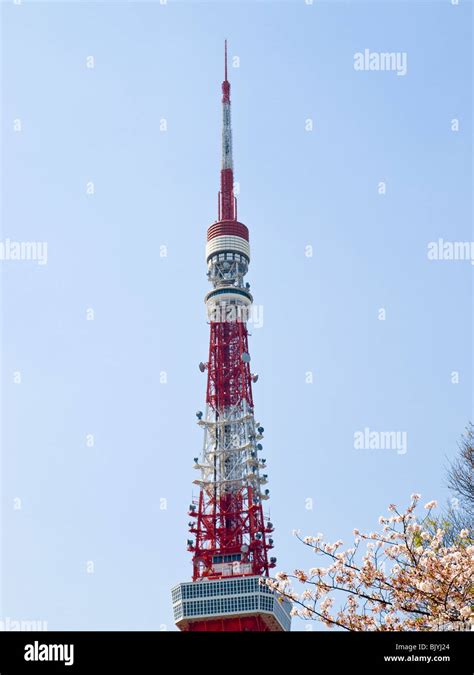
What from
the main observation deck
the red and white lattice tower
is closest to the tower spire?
the red and white lattice tower

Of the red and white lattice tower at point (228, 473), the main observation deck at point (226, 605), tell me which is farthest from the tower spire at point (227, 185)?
the main observation deck at point (226, 605)

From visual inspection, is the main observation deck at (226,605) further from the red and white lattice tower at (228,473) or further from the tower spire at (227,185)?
the tower spire at (227,185)

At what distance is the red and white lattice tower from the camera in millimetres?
80750

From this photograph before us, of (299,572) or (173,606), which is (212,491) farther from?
(299,572)

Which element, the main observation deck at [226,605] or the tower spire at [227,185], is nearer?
the main observation deck at [226,605]

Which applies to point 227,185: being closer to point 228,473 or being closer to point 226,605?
point 228,473

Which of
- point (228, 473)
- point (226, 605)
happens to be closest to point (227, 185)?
point (228, 473)

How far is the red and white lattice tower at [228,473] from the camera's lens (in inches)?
3179

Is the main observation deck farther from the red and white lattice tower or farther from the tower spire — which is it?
the tower spire

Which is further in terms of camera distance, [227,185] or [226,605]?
[227,185]

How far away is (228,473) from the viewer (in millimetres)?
89375

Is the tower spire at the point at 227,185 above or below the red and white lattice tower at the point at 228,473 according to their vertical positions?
above
